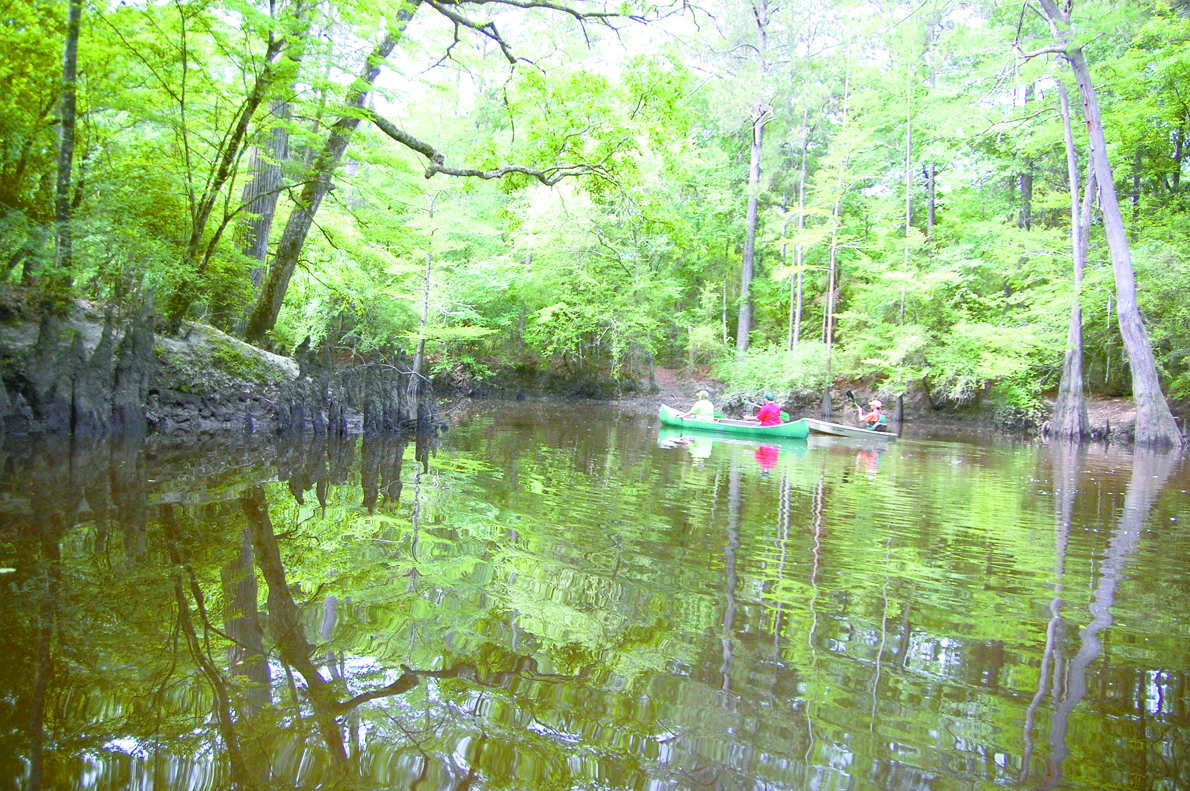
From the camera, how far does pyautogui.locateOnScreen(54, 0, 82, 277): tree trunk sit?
24.6ft

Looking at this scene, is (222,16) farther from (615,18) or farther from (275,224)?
(275,224)

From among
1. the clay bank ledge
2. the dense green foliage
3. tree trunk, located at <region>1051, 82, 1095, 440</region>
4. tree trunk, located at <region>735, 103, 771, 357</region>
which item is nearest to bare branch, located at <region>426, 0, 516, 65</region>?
the dense green foliage

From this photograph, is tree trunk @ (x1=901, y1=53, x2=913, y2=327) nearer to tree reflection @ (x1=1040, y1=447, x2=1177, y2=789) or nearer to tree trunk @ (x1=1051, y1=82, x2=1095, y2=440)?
tree trunk @ (x1=1051, y1=82, x2=1095, y2=440)

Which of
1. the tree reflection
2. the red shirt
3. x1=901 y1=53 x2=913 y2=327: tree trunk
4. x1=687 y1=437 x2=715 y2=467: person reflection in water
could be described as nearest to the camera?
the tree reflection

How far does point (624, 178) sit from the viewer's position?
959 centimetres

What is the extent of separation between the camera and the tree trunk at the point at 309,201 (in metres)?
9.35

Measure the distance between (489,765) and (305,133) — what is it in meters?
8.82

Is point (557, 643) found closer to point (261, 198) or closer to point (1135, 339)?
point (261, 198)

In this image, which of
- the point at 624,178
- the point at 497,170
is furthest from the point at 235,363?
the point at 624,178

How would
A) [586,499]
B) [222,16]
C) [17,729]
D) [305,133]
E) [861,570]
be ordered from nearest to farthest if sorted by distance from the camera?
[17,729] → [861,570] → [586,499] → [222,16] → [305,133]

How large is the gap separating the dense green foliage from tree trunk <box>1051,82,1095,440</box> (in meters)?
0.58

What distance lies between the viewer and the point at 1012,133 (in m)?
20.3

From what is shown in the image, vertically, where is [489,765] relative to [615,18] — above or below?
below

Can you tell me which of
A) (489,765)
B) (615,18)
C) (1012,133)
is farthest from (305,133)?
(1012,133)
